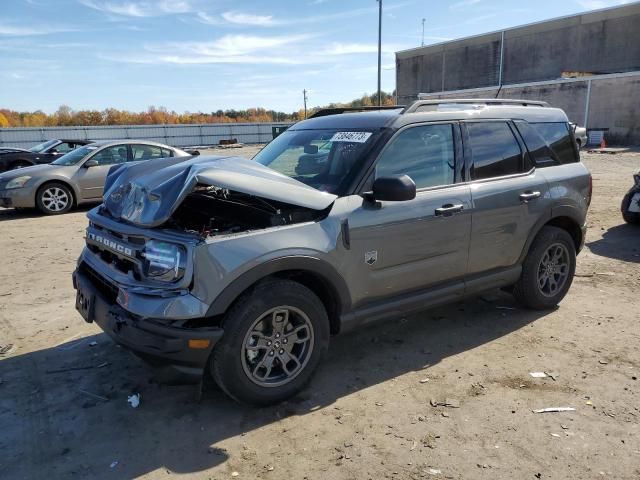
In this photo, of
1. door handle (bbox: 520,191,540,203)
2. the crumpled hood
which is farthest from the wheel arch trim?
door handle (bbox: 520,191,540,203)

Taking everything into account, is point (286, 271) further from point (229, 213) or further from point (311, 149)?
point (311, 149)

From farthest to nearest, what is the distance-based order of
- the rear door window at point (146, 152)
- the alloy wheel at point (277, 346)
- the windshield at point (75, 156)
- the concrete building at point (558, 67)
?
the concrete building at point (558, 67) → the rear door window at point (146, 152) → the windshield at point (75, 156) → the alloy wheel at point (277, 346)

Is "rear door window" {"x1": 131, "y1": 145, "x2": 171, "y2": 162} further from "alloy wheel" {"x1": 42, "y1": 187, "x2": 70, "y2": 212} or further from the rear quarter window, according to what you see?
the rear quarter window

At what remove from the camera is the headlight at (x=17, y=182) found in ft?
32.8

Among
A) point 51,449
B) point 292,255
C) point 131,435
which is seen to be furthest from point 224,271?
point 51,449

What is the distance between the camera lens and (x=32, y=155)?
47.4ft

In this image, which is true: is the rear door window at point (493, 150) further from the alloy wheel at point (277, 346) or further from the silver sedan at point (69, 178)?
the silver sedan at point (69, 178)

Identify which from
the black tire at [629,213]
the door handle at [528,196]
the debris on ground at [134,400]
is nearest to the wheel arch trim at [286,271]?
the debris on ground at [134,400]

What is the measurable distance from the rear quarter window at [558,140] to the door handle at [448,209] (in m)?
1.41

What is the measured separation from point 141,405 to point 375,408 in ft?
5.18

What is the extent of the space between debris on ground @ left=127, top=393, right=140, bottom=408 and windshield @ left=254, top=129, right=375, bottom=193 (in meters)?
1.93

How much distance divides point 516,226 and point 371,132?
1.66 metres

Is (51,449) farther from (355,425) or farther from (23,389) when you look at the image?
(355,425)

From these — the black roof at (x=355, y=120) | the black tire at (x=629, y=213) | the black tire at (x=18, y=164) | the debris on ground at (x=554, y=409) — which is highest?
the black roof at (x=355, y=120)
